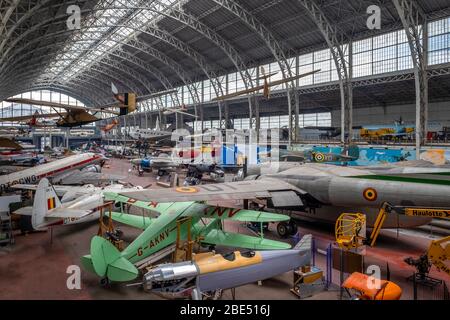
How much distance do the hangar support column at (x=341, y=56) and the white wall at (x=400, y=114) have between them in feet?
42.0

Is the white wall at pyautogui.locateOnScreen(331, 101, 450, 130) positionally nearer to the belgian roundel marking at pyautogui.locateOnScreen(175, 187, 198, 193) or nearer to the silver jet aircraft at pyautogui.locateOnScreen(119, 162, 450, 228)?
the silver jet aircraft at pyautogui.locateOnScreen(119, 162, 450, 228)

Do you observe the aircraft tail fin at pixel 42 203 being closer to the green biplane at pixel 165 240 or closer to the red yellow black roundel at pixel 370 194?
the green biplane at pixel 165 240

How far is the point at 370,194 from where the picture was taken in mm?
12008

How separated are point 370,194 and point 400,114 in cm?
3873

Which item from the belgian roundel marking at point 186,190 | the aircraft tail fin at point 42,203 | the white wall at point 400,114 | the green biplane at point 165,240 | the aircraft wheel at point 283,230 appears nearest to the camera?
the green biplane at point 165,240

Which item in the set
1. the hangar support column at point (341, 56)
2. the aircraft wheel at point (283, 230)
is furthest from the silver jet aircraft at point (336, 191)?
the hangar support column at point (341, 56)

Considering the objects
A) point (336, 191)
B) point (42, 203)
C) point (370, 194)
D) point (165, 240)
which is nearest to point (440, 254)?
point (370, 194)

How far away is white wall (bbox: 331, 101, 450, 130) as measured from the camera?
40344 mm

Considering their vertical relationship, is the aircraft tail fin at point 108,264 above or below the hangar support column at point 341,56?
below

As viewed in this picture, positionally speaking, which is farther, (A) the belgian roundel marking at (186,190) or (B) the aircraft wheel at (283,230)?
(B) the aircraft wheel at (283,230)

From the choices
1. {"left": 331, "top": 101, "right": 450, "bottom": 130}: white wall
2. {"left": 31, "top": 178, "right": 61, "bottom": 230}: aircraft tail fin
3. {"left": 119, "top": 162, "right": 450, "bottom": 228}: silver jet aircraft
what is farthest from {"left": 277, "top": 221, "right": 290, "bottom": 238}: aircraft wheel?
{"left": 331, "top": 101, "right": 450, "bottom": 130}: white wall

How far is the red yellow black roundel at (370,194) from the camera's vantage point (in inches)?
468

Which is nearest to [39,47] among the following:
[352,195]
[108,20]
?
[108,20]

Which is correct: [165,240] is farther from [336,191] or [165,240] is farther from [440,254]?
[440,254]
